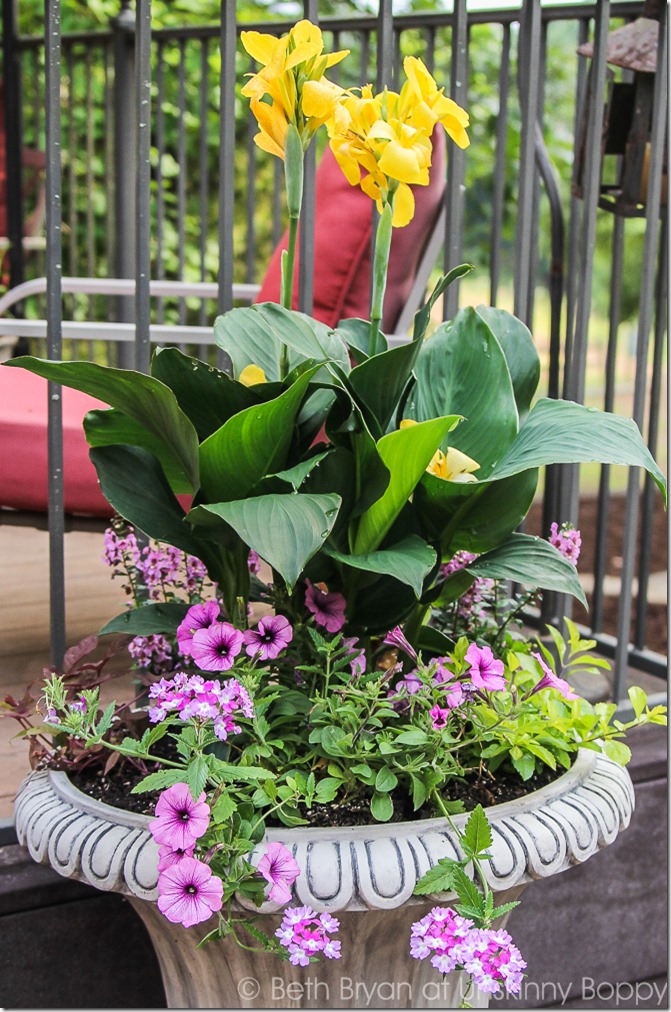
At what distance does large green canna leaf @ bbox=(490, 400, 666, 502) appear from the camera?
1.02m

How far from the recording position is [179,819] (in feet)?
2.97

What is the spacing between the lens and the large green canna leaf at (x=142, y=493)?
111cm

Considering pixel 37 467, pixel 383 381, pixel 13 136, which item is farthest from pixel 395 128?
pixel 13 136

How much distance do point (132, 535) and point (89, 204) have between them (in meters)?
2.80

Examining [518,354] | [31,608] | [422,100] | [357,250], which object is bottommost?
[31,608]

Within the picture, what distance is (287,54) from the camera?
972 millimetres

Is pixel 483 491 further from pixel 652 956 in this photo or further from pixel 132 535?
pixel 652 956

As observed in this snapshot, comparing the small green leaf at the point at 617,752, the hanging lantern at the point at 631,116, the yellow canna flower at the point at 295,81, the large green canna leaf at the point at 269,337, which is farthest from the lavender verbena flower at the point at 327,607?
the hanging lantern at the point at 631,116

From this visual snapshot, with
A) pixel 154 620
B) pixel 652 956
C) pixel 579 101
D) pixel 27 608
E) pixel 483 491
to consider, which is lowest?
pixel 652 956

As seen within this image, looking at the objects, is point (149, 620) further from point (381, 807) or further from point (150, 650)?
point (381, 807)

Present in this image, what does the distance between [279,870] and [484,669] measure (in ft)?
0.90

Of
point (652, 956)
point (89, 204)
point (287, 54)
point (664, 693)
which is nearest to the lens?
point (287, 54)

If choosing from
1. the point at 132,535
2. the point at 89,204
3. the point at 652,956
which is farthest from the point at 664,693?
the point at 89,204

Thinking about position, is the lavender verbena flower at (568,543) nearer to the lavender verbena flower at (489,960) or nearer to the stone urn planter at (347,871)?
the stone urn planter at (347,871)
